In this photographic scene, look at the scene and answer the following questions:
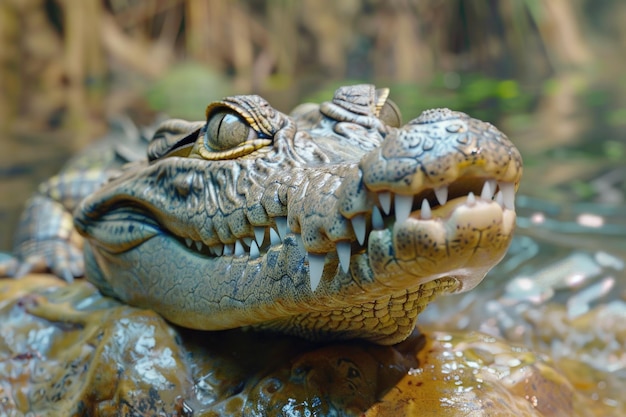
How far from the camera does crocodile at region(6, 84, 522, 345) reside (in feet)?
4.96

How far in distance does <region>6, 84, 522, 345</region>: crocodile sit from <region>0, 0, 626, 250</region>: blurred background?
5371 mm

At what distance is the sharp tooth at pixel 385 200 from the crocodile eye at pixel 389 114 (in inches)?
48.1

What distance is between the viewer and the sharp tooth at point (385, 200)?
5.04ft

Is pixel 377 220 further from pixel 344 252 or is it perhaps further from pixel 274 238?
pixel 274 238

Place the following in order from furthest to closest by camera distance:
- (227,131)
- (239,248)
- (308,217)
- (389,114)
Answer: (389,114), (227,131), (239,248), (308,217)

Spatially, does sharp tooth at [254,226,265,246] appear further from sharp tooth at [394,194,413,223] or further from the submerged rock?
sharp tooth at [394,194,413,223]

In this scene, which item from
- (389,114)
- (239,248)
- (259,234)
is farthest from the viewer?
(389,114)

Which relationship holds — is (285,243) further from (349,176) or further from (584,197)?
(584,197)

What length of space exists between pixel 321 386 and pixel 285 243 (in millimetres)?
594

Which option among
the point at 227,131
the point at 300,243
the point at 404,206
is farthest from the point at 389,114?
the point at 404,206

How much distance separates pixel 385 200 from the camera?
60.7 inches

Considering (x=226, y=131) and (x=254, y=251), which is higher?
(x=226, y=131)

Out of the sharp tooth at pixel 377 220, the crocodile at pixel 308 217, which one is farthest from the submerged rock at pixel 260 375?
the sharp tooth at pixel 377 220

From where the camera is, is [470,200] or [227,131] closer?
[470,200]
